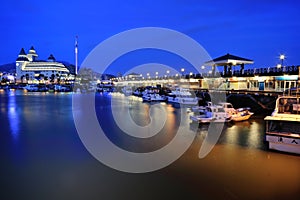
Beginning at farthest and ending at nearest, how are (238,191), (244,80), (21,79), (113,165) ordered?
(21,79) < (244,80) < (113,165) < (238,191)

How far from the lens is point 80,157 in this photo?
29.8 feet

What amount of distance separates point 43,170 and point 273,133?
8.62 metres

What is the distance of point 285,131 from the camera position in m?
9.75

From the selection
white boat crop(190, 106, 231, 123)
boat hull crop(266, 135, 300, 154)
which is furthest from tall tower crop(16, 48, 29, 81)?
boat hull crop(266, 135, 300, 154)

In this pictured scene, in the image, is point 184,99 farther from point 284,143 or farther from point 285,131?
point 284,143

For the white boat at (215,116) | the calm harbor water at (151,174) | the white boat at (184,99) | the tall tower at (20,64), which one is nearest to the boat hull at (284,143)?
the calm harbor water at (151,174)

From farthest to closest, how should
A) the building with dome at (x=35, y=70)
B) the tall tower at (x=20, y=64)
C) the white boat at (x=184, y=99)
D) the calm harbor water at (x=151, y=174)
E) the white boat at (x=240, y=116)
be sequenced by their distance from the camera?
the tall tower at (x=20, y=64) < the building with dome at (x=35, y=70) < the white boat at (x=184, y=99) < the white boat at (x=240, y=116) < the calm harbor water at (x=151, y=174)

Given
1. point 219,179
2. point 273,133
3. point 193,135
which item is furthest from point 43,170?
point 273,133

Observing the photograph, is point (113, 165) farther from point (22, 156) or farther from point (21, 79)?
point (21, 79)

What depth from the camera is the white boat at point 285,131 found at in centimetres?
866

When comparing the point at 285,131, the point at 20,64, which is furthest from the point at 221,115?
the point at 20,64

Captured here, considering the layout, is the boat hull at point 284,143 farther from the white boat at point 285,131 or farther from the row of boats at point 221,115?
the row of boats at point 221,115

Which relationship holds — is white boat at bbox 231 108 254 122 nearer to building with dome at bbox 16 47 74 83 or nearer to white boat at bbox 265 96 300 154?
white boat at bbox 265 96 300 154

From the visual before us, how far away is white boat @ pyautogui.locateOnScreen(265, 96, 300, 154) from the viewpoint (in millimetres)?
8664
